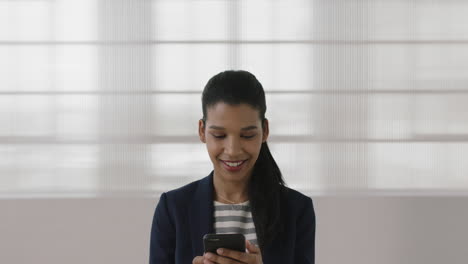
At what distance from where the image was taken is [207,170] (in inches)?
161

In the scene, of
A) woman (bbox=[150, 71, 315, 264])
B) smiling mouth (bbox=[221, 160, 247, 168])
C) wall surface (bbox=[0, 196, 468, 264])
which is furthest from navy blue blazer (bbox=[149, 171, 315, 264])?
wall surface (bbox=[0, 196, 468, 264])

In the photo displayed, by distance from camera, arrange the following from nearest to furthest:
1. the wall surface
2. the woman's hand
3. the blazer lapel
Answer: the woman's hand, the blazer lapel, the wall surface

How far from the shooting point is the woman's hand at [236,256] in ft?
4.37

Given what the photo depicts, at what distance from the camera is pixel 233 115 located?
1.41 metres

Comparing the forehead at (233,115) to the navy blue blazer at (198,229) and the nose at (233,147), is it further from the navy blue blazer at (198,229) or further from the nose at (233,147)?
the navy blue blazer at (198,229)

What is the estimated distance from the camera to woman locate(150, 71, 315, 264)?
1414mm

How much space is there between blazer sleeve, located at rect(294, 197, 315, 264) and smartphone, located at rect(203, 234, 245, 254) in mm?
194

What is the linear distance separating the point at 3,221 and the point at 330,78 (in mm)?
2377

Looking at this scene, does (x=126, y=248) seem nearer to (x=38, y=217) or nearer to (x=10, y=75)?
(x=38, y=217)

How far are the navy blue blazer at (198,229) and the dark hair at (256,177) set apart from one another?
35mm

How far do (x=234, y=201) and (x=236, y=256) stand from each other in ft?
0.66

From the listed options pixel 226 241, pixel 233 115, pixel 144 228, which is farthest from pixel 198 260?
pixel 144 228

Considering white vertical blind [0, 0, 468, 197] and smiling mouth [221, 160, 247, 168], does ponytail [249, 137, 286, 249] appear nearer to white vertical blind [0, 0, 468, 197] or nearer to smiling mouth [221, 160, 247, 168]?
smiling mouth [221, 160, 247, 168]

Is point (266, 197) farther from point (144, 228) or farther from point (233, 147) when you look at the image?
point (144, 228)
